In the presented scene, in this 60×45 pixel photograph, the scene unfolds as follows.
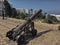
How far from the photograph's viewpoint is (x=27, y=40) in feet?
61.6

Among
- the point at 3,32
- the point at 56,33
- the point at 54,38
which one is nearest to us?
the point at 54,38

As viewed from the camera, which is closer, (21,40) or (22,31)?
(21,40)

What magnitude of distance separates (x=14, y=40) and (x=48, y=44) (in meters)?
3.10

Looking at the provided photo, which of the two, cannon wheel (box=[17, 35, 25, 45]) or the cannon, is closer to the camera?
cannon wheel (box=[17, 35, 25, 45])

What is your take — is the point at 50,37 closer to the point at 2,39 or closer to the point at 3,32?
the point at 2,39

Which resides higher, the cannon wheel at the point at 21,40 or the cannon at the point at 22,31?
the cannon at the point at 22,31

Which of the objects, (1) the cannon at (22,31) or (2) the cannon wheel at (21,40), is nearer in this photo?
(2) the cannon wheel at (21,40)

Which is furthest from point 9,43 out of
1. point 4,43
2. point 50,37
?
point 50,37

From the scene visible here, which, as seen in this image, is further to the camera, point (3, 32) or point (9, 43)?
point (3, 32)

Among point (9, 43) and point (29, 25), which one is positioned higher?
point (29, 25)

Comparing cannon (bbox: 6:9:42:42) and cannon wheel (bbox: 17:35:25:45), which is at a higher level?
cannon (bbox: 6:9:42:42)

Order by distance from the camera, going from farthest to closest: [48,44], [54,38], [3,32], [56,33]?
1. [3,32]
2. [56,33]
3. [54,38]
4. [48,44]

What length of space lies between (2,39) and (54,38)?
435cm

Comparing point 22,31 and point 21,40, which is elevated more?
point 22,31
